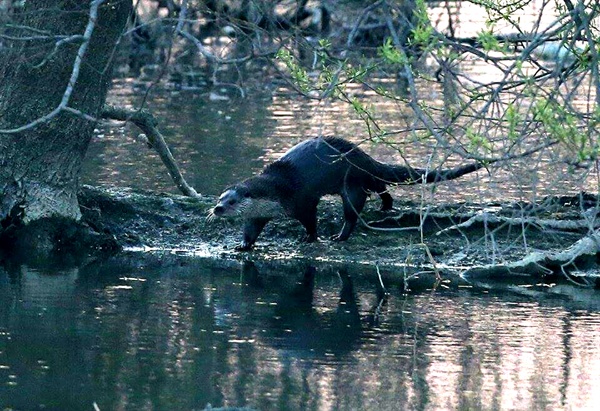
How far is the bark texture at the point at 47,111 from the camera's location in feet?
25.3

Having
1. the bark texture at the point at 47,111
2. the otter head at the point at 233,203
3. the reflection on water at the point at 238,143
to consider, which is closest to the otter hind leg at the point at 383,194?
the reflection on water at the point at 238,143

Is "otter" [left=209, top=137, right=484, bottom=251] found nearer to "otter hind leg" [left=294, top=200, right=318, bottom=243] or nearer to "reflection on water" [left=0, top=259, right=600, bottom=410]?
"otter hind leg" [left=294, top=200, right=318, bottom=243]

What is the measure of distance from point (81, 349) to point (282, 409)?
1265mm

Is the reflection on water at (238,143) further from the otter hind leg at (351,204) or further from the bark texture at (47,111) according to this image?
the bark texture at (47,111)

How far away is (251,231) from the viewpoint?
8453 mm

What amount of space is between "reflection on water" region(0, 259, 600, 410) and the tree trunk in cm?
54

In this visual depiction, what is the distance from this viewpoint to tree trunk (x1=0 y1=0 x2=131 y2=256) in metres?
7.72

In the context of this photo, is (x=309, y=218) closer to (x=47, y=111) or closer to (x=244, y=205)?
(x=244, y=205)

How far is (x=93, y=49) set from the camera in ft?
25.5

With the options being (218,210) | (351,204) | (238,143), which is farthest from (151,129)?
(238,143)

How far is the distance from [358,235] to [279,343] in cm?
257

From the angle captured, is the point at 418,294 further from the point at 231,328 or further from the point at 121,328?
the point at 121,328

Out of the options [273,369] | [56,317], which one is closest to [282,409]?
[273,369]

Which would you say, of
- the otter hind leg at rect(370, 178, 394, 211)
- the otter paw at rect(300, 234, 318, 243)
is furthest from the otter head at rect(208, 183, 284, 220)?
the otter hind leg at rect(370, 178, 394, 211)
